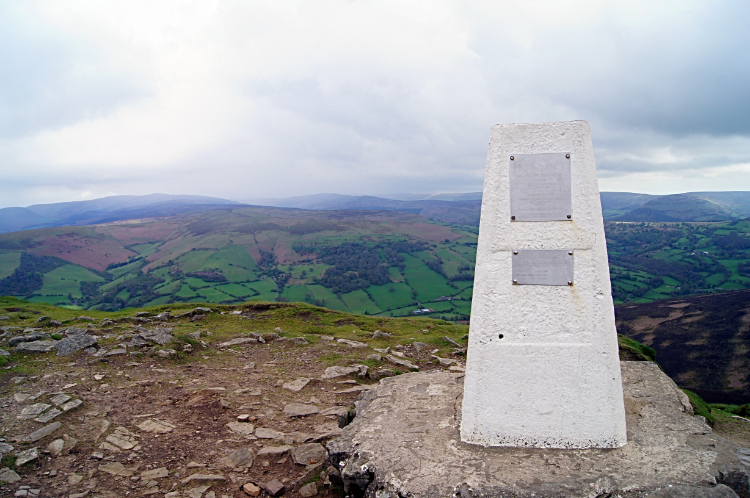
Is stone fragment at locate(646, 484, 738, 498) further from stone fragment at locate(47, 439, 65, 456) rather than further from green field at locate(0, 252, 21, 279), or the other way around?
green field at locate(0, 252, 21, 279)

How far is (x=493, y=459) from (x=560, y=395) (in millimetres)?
1207

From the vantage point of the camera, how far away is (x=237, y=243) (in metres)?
134

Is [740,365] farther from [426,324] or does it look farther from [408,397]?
[408,397]

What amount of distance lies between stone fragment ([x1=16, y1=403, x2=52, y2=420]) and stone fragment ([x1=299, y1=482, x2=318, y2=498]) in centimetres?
518

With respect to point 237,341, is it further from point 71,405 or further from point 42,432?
point 42,432

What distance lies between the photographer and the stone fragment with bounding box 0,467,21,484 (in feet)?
17.2

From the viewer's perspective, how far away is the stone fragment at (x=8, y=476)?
5238mm

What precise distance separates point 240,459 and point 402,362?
5778 millimetres

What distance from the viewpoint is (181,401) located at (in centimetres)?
826

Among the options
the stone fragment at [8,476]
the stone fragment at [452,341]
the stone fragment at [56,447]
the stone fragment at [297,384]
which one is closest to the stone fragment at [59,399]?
the stone fragment at [56,447]

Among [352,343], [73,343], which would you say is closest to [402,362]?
[352,343]

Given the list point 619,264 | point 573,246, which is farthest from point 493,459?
point 619,264

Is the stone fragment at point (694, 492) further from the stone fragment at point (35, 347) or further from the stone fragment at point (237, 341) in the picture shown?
the stone fragment at point (35, 347)

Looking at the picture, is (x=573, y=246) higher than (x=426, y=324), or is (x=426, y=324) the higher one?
(x=573, y=246)
